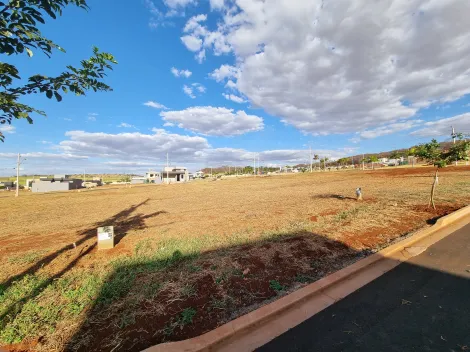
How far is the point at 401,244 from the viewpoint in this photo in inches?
190

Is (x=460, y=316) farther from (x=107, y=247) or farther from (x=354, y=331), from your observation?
(x=107, y=247)

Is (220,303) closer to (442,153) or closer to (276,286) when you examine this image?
(276,286)

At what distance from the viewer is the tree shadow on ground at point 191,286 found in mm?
2680

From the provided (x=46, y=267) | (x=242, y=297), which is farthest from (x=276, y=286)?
(x=46, y=267)

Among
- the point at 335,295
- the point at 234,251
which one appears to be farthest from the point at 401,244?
the point at 234,251

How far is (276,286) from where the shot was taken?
11.5 ft

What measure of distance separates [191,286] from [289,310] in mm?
1640

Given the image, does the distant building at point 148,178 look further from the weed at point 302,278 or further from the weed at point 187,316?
the weed at point 187,316

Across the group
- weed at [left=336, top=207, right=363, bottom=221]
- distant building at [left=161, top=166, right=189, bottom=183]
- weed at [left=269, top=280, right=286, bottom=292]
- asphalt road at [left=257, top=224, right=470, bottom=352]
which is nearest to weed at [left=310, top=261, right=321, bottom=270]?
asphalt road at [left=257, top=224, right=470, bottom=352]

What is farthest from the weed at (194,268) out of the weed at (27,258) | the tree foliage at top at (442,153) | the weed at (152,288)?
the tree foliage at top at (442,153)

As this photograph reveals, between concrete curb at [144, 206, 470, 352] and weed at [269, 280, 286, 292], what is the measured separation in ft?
0.94

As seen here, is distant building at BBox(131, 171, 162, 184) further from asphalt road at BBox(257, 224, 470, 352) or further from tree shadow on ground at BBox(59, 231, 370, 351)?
asphalt road at BBox(257, 224, 470, 352)

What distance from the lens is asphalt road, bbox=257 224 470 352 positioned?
2.35 meters

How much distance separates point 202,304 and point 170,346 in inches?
33.1
